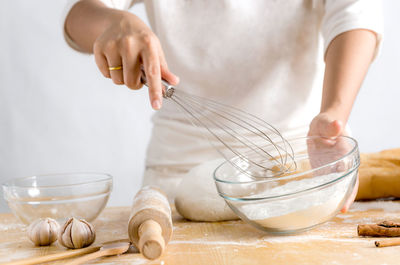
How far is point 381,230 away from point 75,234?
407 mm

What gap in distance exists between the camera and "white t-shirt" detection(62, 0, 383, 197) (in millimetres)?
993

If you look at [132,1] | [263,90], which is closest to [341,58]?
[263,90]

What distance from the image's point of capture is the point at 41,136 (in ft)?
5.91

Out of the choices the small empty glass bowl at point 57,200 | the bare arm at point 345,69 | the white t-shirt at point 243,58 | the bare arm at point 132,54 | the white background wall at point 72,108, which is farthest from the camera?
the white background wall at point 72,108

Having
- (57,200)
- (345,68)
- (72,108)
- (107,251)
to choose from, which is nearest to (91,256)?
(107,251)

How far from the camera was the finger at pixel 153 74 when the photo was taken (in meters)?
0.60

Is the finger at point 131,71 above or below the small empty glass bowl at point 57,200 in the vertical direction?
above

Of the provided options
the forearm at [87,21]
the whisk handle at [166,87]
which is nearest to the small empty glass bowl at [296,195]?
the whisk handle at [166,87]

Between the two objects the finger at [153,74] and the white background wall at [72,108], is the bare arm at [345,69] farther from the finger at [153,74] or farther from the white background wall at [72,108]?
the white background wall at [72,108]

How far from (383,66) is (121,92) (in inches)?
42.2

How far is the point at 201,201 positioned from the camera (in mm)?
764

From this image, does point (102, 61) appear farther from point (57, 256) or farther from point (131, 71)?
point (57, 256)

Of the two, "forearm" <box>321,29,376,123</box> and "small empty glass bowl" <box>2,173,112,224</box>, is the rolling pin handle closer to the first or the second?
"small empty glass bowl" <box>2,173,112,224</box>

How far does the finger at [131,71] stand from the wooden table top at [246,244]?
0.75 ft
